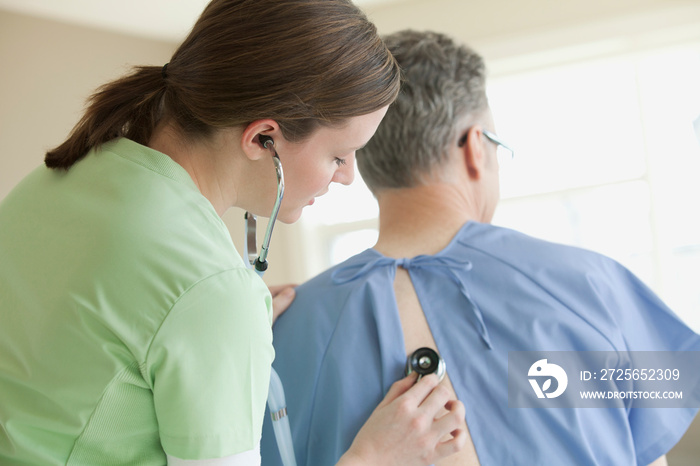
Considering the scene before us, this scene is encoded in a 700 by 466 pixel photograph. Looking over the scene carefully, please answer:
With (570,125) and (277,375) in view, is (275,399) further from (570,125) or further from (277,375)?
(570,125)

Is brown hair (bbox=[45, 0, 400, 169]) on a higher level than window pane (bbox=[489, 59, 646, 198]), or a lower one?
higher

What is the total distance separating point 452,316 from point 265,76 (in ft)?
1.89

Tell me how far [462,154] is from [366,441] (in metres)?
0.63

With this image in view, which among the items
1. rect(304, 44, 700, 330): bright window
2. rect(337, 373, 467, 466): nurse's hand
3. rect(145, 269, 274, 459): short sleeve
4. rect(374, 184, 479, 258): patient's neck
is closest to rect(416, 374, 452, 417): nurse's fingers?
rect(337, 373, 467, 466): nurse's hand

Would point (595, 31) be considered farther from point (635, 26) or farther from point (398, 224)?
point (398, 224)

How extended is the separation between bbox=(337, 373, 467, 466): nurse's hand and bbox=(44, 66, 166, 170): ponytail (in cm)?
52

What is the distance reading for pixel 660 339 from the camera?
4.13ft

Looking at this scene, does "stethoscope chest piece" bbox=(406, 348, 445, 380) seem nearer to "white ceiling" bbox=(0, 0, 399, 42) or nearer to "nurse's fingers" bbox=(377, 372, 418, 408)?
"nurse's fingers" bbox=(377, 372, 418, 408)

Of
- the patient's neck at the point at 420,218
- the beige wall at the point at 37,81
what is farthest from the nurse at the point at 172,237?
the beige wall at the point at 37,81

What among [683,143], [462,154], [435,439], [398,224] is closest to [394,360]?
[435,439]

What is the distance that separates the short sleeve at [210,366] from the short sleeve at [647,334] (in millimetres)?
717

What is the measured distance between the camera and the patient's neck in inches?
51.4

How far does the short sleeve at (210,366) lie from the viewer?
69cm

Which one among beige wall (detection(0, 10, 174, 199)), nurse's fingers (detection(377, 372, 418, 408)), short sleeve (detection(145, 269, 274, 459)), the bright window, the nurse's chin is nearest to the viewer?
short sleeve (detection(145, 269, 274, 459))
